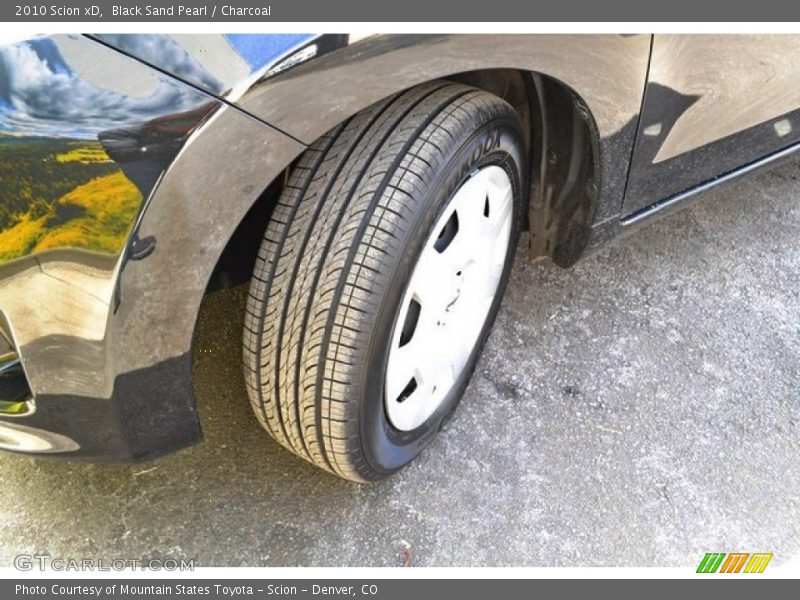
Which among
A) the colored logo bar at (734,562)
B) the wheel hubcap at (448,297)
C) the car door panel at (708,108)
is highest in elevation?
the car door panel at (708,108)

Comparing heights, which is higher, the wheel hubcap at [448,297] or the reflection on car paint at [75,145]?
the reflection on car paint at [75,145]

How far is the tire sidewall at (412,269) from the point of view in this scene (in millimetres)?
1456

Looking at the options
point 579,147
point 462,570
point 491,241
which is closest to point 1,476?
point 462,570

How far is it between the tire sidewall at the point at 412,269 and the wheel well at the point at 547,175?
94 millimetres

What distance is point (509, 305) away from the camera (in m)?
2.31

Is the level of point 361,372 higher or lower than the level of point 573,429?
higher

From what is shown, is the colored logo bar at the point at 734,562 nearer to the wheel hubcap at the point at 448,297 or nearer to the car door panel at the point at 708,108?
the wheel hubcap at the point at 448,297

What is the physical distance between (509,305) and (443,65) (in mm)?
1068

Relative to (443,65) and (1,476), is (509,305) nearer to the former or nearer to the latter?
(443,65)

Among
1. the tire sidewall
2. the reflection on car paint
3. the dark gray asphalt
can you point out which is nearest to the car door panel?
the tire sidewall

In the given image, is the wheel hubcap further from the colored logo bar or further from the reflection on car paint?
the colored logo bar

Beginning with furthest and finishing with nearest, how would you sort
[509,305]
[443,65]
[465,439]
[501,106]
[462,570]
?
[509,305] → [465,439] → [462,570] → [501,106] → [443,65]

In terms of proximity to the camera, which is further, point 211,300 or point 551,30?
point 211,300

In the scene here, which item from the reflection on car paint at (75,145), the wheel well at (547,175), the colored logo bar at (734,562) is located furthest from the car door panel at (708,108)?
the reflection on car paint at (75,145)
